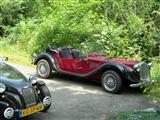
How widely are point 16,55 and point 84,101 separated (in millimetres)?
6079

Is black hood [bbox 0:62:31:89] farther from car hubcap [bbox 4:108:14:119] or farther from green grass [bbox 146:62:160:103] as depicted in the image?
green grass [bbox 146:62:160:103]

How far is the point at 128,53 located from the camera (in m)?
13.0

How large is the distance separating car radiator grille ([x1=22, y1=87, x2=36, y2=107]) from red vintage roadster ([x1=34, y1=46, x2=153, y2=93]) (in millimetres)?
2835

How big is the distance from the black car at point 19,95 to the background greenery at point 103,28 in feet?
15.4

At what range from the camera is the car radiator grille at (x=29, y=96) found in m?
7.87

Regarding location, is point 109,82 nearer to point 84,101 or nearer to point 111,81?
point 111,81

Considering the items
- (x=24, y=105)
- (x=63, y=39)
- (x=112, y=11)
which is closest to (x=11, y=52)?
(x=63, y=39)

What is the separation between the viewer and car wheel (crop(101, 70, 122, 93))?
10.2 m

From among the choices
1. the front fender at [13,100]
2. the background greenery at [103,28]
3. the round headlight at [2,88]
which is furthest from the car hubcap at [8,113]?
the background greenery at [103,28]

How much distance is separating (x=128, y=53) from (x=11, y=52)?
16.1 ft

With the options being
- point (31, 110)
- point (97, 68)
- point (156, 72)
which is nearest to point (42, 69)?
point (97, 68)

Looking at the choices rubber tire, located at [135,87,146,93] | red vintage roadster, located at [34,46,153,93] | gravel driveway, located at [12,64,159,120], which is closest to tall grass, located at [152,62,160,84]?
rubber tire, located at [135,87,146,93]

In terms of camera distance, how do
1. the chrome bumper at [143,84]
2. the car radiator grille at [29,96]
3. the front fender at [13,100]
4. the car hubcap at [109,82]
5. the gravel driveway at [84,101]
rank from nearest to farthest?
the front fender at [13,100], the car radiator grille at [29,96], the gravel driveway at [84,101], the chrome bumper at [143,84], the car hubcap at [109,82]

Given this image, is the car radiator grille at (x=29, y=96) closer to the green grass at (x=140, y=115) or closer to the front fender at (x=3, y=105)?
the front fender at (x=3, y=105)
